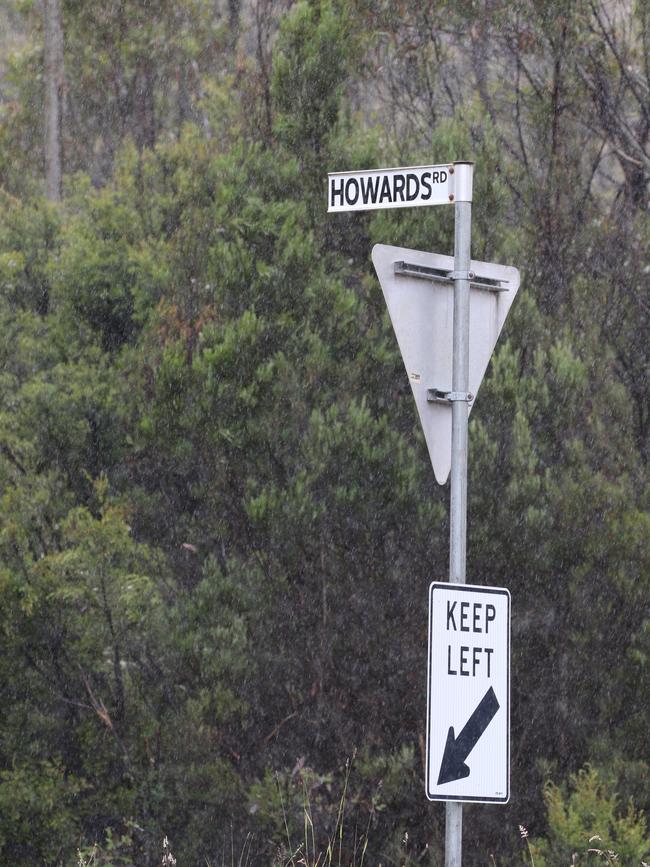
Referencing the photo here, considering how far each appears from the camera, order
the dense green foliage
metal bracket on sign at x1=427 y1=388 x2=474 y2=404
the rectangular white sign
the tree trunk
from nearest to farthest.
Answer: metal bracket on sign at x1=427 y1=388 x2=474 y2=404 < the rectangular white sign < the dense green foliage < the tree trunk

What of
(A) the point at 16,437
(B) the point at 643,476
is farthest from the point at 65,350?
(B) the point at 643,476

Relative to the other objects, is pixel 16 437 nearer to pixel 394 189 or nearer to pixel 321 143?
pixel 321 143

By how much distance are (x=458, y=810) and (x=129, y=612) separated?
807 cm

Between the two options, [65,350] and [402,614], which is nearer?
[402,614]

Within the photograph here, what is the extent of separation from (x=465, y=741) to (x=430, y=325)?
1490mm

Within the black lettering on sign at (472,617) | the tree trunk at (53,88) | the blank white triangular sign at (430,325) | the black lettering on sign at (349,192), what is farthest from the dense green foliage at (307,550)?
the tree trunk at (53,88)

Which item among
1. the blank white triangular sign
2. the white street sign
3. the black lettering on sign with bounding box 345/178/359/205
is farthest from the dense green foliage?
the black lettering on sign with bounding box 345/178/359/205

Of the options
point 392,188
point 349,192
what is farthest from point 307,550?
point 392,188

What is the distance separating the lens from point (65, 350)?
1614 cm

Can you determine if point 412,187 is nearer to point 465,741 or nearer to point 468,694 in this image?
point 468,694

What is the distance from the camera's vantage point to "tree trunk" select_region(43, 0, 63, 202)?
78.7 ft

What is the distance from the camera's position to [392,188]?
194 inches

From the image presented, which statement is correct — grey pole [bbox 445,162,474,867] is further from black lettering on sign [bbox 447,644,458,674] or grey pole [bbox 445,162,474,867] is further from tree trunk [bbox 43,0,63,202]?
tree trunk [bbox 43,0,63,202]

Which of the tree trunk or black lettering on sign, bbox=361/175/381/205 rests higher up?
the tree trunk
